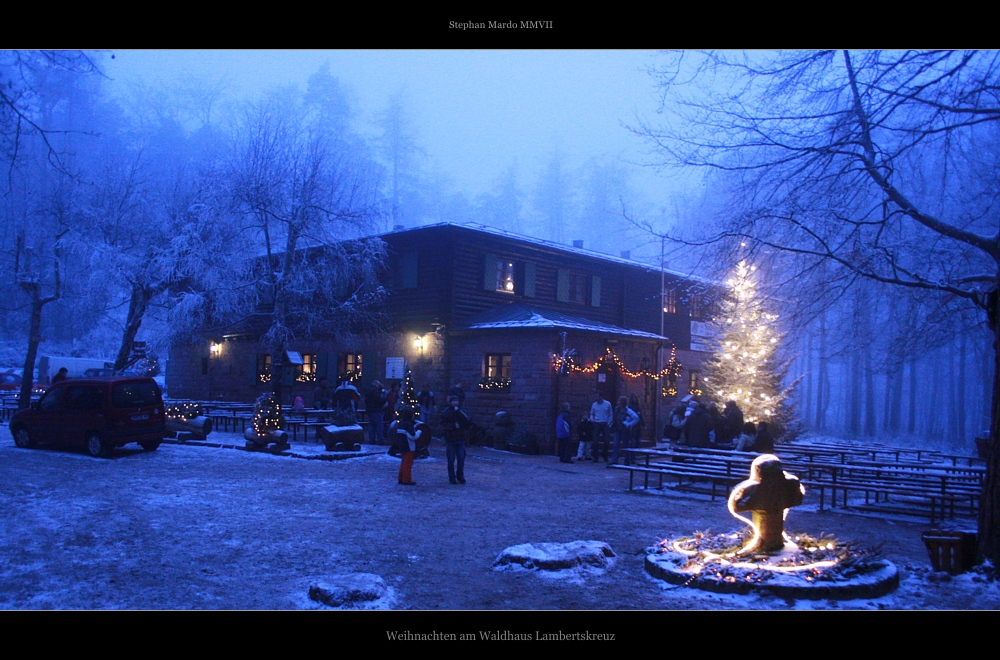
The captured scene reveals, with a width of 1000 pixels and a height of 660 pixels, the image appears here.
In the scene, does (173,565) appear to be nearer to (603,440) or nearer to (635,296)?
(603,440)

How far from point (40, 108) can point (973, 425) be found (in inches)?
1923

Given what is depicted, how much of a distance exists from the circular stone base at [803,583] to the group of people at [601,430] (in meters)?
11.2

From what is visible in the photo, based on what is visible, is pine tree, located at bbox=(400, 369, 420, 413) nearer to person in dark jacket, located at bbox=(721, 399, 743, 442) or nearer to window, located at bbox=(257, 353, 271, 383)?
window, located at bbox=(257, 353, 271, 383)

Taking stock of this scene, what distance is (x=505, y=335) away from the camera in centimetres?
2053

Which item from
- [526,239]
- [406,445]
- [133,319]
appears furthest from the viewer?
[526,239]

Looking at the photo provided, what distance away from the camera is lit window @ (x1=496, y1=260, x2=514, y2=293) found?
2347cm

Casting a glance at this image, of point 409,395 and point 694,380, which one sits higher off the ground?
point 694,380

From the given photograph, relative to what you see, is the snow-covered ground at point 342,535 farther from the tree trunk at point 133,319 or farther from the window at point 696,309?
the window at point 696,309

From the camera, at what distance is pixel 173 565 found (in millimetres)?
6492

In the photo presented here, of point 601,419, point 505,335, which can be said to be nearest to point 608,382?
point 505,335

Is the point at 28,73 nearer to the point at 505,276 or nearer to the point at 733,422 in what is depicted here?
the point at 733,422

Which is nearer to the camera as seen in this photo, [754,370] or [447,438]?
[447,438]

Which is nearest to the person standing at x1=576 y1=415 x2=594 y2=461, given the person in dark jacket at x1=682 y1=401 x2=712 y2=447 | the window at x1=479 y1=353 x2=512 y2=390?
the window at x1=479 y1=353 x2=512 y2=390

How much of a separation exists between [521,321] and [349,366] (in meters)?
8.07
